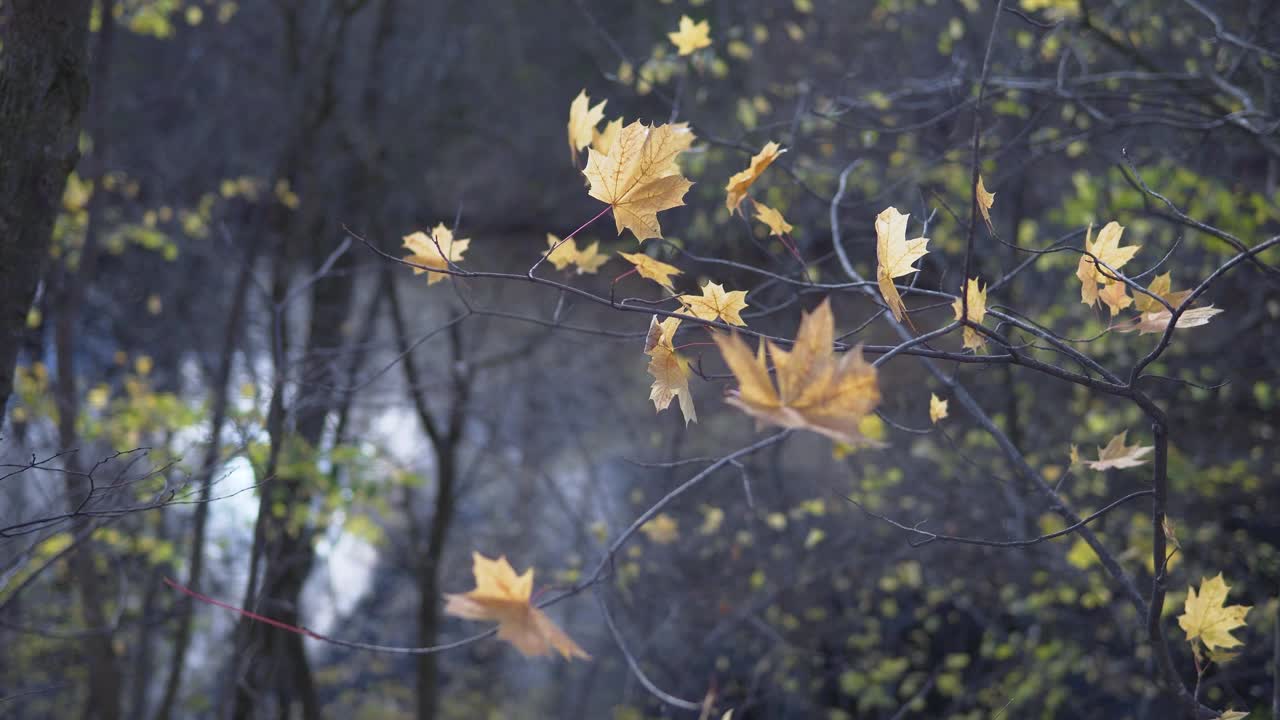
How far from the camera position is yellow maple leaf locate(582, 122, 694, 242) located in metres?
1.16

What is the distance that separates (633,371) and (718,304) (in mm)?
5624

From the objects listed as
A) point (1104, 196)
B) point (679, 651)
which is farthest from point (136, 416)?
point (1104, 196)

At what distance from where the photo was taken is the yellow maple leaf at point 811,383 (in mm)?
859

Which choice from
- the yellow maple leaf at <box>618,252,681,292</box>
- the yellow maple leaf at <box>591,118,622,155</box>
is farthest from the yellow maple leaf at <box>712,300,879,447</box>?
the yellow maple leaf at <box>591,118,622,155</box>

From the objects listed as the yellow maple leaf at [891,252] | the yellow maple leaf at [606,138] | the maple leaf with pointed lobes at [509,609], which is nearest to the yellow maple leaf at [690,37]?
the yellow maple leaf at [606,138]

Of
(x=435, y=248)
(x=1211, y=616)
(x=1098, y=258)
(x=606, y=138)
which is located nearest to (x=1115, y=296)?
(x=1098, y=258)

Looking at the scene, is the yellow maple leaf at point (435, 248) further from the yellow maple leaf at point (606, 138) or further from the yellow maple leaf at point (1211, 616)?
the yellow maple leaf at point (1211, 616)

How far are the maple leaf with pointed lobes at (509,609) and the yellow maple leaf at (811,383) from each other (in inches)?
14.8

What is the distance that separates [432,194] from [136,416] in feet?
9.59

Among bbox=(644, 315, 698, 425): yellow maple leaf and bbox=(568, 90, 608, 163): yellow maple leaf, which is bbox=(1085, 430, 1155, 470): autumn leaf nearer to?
bbox=(644, 315, 698, 425): yellow maple leaf

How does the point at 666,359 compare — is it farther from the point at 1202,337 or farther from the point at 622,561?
the point at 1202,337

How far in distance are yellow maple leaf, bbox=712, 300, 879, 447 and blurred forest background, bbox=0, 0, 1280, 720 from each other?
201 mm

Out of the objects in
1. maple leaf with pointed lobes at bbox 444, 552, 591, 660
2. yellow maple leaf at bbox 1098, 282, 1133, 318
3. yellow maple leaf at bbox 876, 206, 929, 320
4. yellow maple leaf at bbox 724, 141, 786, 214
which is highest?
yellow maple leaf at bbox 724, 141, 786, 214

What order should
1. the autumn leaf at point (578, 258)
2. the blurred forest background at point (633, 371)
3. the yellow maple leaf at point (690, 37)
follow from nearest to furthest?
the autumn leaf at point (578, 258), the yellow maple leaf at point (690, 37), the blurred forest background at point (633, 371)
